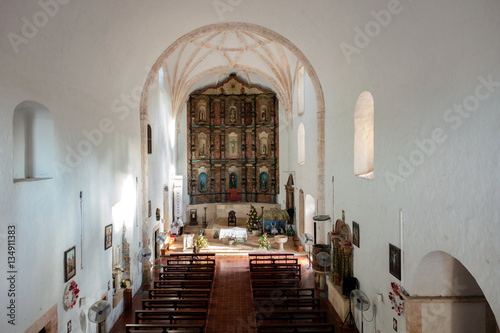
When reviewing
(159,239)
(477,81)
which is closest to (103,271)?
(159,239)

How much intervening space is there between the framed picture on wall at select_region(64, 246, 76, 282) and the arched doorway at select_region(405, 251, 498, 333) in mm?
7840

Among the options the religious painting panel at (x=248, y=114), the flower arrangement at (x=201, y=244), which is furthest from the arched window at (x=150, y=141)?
the religious painting panel at (x=248, y=114)

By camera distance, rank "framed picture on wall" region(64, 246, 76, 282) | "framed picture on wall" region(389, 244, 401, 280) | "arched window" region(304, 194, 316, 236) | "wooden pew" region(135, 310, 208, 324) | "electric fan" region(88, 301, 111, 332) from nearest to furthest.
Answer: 1. "framed picture on wall" region(389, 244, 401, 280)
2. "framed picture on wall" region(64, 246, 76, 282)
3. "electric fan" region(88, 301, 111, 332)
4. "wooden pew" region(135, 310, 208, 324)
5. "arched window" region(304, 194, 316, 236)

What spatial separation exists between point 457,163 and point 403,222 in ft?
7.82

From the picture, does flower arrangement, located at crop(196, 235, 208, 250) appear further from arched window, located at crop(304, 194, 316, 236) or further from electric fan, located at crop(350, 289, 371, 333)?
electric fan, located at crop(350, 289, 371, 333)

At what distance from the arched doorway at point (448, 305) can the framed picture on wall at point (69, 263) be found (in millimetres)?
7840

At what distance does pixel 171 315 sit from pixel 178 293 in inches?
70.1

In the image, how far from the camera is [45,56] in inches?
286

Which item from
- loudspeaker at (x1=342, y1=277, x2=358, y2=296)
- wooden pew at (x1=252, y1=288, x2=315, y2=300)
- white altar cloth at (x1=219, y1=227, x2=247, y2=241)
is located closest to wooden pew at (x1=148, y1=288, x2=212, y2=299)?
wooden pew at (x1=252, y1=288, x2=315, y2=300)

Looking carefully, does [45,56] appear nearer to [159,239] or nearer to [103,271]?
[103,271]

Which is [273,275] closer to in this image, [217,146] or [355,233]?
[355,233]

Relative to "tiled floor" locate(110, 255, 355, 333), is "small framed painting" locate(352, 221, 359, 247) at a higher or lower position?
higher

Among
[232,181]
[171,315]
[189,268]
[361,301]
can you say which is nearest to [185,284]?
[189,268]

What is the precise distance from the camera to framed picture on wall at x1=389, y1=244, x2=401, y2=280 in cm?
820
